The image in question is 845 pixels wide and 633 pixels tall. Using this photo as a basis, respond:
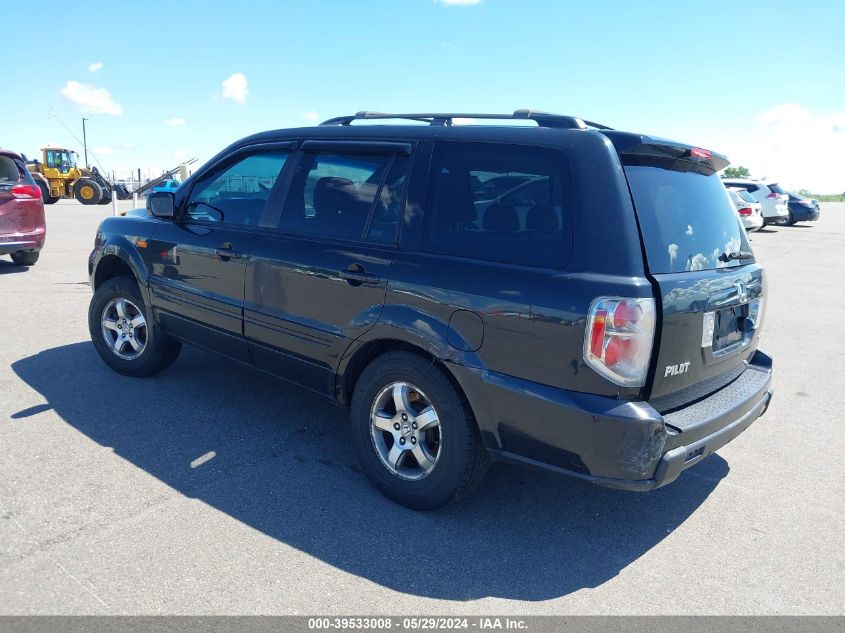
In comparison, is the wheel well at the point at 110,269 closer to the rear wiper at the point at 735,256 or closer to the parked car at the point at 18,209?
the rear wiper at the point at 735,256

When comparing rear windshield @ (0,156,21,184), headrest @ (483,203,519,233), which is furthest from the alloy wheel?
rear windshield @ (0,156,21,184)

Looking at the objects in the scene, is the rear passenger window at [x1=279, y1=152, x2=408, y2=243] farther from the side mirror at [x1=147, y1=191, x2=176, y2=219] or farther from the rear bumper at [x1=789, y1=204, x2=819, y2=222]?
the rear bumper at [x1=789, y1=204, x2=819, y2=222]

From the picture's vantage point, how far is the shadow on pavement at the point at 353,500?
2.92 m

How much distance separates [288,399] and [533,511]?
2.16 m

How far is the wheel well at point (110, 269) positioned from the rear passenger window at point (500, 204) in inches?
121

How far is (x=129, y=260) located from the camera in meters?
4.96

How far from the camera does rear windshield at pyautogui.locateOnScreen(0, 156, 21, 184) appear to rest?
936 centimetres

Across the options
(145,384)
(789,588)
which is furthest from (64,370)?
(789,588)

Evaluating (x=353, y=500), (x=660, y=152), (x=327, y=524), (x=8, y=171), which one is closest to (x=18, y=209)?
(x=8, y=171)

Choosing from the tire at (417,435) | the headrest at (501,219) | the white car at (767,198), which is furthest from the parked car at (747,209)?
the tire at (417,435)

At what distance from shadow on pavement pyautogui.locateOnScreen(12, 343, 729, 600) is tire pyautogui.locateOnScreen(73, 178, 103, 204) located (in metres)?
26.4

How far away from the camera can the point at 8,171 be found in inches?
372

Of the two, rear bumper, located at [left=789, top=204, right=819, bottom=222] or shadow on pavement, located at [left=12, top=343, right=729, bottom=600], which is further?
rear bumper, located at [left=789, top=204, right=819, bottom=222]

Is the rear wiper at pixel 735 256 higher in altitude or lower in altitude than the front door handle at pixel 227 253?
higher
